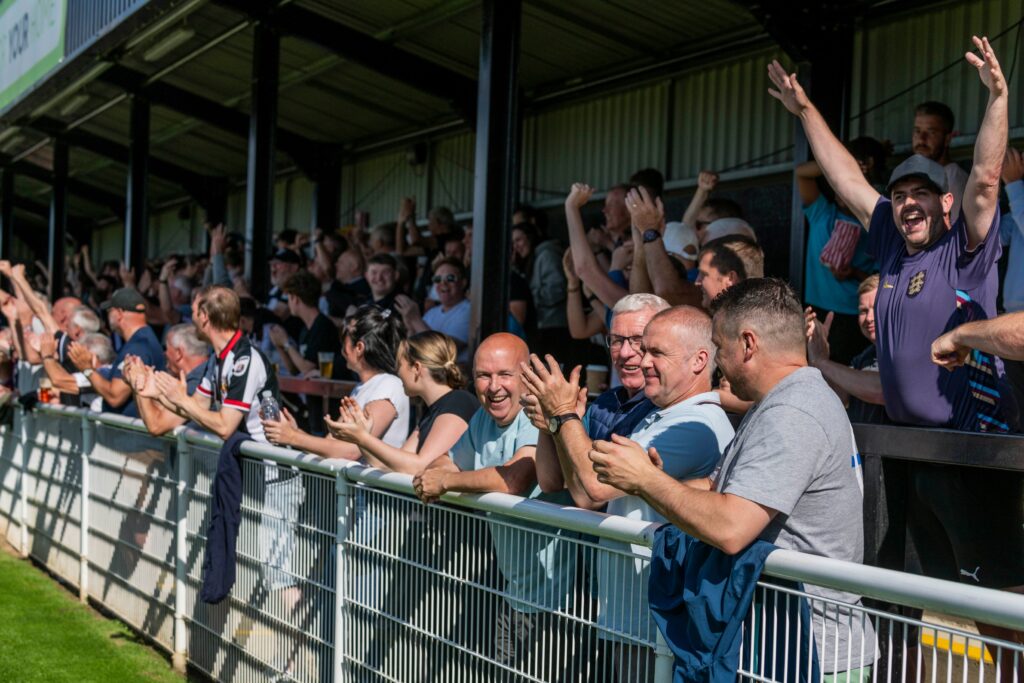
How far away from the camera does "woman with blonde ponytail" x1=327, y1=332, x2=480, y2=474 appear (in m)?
4.69

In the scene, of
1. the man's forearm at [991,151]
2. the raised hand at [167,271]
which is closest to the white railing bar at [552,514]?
the man's forearm at [991,151]

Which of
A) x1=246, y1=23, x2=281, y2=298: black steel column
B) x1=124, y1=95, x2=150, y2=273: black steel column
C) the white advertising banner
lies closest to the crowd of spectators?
x1=246, y1=23, x2=281, y2=298: black steel column

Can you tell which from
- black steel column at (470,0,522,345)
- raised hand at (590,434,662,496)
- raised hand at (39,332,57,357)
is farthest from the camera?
raised hand at (39,332,57,357)

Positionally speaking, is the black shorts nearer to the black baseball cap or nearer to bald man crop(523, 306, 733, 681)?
bald man crop(523, 306, 733, 681)

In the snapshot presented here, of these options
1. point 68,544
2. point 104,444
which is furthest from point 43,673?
point 68,544

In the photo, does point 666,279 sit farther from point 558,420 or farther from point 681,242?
point 558,420

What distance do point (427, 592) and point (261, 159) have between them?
870 cm

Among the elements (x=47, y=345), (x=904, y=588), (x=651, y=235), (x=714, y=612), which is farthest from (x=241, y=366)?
(x=904, y=588)

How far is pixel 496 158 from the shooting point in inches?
301

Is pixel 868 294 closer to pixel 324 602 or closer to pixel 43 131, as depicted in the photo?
pixel 324 602

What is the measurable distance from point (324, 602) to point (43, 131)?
588 inches

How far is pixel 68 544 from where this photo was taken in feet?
27.7

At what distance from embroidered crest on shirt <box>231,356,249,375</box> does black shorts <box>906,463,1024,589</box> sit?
11.6ft

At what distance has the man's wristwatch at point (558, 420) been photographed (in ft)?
→ 11.2
